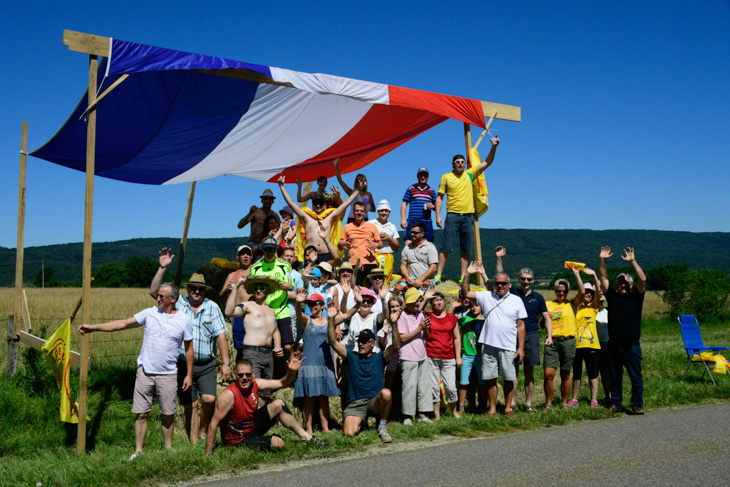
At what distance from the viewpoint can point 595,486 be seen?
180 inches

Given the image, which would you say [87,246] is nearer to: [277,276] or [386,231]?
[277,276]

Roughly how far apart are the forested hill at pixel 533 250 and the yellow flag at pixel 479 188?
252ft

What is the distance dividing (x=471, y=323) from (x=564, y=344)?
1198 millimetres

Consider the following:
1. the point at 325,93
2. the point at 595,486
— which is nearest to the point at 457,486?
the point at 595,486

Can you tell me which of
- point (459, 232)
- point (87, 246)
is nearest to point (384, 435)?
point (87, 246)

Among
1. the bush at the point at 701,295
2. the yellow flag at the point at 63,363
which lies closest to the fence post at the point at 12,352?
the yellow flag at the point at 63,363

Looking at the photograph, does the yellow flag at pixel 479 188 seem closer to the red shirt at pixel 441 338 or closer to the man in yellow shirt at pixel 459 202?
the man in yellow shirt at pixel 459 202

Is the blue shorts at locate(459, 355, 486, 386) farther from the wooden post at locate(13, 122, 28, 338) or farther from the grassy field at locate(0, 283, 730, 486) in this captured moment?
the wooden post at locate(13, 122, 28, 338)

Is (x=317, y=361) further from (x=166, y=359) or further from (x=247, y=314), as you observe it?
(x=166, y=359)

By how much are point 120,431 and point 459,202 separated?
5333 mm

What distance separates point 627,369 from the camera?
7176mm

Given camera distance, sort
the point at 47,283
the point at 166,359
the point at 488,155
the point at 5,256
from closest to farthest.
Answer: the point at 166,359
the point at 488,155
the point at 47,283
the point at 5,256

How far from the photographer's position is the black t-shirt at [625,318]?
7.18 metres

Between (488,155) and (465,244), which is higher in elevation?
(488,155)
